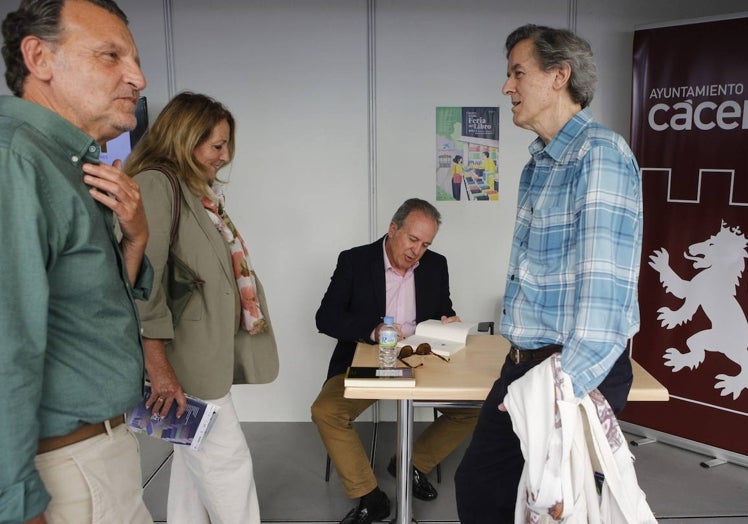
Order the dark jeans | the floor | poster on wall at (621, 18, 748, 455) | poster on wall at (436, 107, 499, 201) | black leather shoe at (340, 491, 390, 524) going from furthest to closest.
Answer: poster on wall at (436, 107, 499, 201) < poster on wall at (621, 18, 748, 455) < the floor < black leather shoe at (340, 491, 390, 524) < the dark jeans

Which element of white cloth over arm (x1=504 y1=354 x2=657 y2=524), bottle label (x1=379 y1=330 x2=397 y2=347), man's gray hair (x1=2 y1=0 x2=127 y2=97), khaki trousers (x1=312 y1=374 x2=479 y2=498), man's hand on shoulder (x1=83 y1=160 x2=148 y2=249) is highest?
man's gray hair (x1=2 y1=0 x2=127 y2=97)

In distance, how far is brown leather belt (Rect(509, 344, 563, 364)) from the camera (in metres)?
1.79

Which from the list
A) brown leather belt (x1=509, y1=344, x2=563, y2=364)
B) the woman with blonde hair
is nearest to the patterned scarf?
the woman with blonde hair

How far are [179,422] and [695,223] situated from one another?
2662mm

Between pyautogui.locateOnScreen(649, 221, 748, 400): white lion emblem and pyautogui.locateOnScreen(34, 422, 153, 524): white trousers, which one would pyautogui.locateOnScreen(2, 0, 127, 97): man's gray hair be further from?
pyautogui.locateOnScreen(649, 221, 748, 400): white lion emblem

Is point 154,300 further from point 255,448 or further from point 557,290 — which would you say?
point 255,448

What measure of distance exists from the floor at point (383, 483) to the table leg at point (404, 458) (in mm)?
384

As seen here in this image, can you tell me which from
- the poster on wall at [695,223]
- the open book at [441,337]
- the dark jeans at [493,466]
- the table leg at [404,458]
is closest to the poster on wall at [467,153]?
the poster on wall at [695,223]

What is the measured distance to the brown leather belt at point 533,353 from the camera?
1785mm

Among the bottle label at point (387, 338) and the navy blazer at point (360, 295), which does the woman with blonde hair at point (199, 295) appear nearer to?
the bottle label at point (387, 338)

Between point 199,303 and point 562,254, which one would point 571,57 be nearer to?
point 562,254

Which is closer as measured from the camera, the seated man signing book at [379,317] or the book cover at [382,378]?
the book cover at [382,378]

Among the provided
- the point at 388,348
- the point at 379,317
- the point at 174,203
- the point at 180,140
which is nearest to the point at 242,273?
the point at 174,203

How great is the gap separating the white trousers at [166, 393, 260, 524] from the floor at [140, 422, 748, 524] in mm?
655
